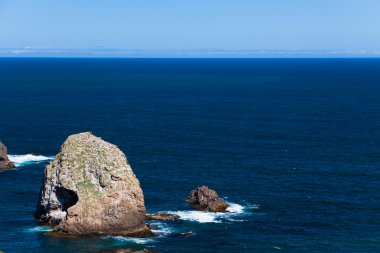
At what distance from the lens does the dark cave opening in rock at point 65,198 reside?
96938 millimetres

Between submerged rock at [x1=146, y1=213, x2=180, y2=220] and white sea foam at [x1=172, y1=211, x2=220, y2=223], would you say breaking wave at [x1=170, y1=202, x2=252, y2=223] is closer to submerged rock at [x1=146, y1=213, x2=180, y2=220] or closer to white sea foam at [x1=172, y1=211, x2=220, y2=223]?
white sea foam at [x1=172, y1=211, x2=220, y2=223]

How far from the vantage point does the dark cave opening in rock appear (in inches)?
3816

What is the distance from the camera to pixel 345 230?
3848 inches

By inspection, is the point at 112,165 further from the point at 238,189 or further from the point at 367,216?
the point at 367,216

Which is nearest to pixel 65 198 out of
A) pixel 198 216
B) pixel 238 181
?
pixel 198 216

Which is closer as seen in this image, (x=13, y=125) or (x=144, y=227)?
(x=144, y=227)

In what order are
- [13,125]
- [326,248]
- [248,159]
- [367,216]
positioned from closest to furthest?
[326,248], [367,216], [248,159], [13,125]

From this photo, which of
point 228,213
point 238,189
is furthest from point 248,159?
point 228,213

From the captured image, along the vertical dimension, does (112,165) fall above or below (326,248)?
above

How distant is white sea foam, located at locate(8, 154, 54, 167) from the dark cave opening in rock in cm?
4209

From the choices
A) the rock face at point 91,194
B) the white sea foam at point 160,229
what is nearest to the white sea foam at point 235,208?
the white sea foam at point 160,229

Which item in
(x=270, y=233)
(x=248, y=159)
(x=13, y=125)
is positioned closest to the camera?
(x=270, y=233)

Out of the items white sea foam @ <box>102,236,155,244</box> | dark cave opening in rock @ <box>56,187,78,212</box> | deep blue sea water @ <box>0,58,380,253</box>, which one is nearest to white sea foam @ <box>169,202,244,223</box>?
deep blue sea water @ <box>0,58,380,253</box>

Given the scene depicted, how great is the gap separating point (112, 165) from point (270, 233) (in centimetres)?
2425
